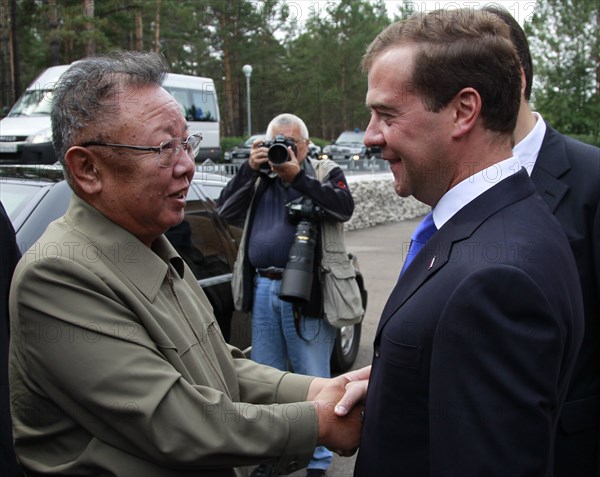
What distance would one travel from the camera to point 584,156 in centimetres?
222

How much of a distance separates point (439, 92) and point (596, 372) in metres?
1.15

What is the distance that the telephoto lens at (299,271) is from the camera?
3.68m

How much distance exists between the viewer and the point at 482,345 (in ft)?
4.16

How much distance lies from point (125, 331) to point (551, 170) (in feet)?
4.95

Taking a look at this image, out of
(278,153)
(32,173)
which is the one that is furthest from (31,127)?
(278,153)

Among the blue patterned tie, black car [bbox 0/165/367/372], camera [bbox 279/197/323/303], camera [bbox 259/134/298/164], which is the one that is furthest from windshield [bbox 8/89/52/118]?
the blue patterned tie

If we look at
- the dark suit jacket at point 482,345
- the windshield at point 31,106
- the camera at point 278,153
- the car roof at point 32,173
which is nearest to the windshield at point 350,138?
the windshield at point 31,106

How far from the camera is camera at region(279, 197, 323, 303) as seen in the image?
369cm

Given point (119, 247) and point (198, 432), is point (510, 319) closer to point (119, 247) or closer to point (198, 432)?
point (198, 432)

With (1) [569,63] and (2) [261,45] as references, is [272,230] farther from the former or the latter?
(2) [261,45]

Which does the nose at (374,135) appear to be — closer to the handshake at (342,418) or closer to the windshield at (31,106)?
the handshake at (342,418)

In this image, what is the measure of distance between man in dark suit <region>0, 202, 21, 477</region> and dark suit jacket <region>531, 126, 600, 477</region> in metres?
1.68

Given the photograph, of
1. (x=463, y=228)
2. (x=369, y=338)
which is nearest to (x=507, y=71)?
(x=463, y=228)

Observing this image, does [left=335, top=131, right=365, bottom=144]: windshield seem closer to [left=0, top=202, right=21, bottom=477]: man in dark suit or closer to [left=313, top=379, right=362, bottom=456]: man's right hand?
[left=0, top=202, right=21, bottom=477]: man in dark suit
